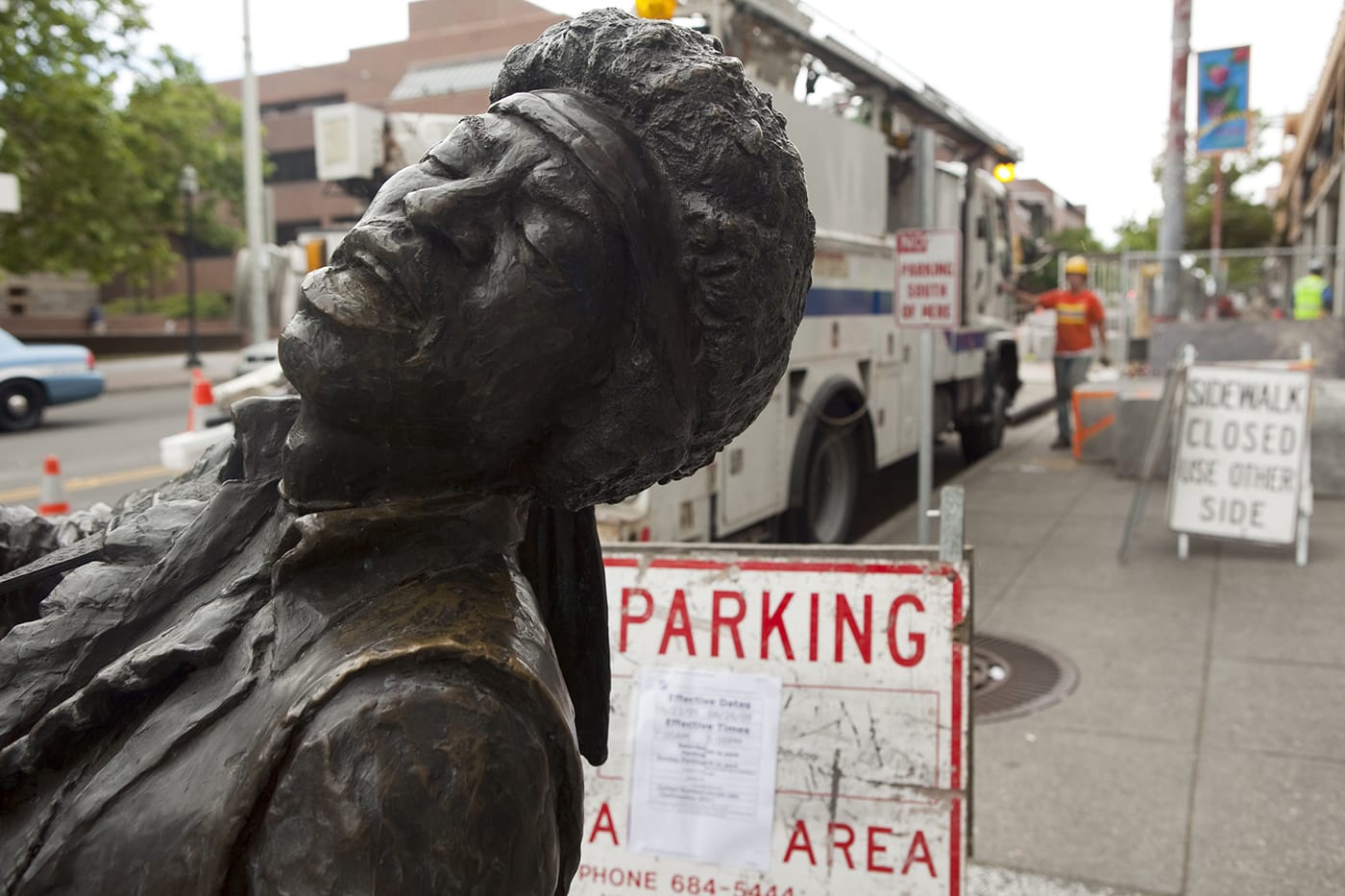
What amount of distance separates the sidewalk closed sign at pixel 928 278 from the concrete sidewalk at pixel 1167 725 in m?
1.65

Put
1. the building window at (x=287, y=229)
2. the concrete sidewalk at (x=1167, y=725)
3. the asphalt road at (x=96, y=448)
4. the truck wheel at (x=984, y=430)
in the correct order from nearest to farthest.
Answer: the concrete sidewalk at (x=1167, y=725), the asphalt road at (x=96, y=448), the truck wheel at (x=984, y=430), the building window at (x=287, y=229)

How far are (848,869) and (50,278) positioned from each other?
137ft

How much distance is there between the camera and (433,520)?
1.20 m

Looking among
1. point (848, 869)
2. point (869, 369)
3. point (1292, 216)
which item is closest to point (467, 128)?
point (848, 869)

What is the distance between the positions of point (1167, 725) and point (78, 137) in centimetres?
2098

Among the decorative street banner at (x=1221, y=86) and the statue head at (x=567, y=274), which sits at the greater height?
→ the decorative street banner at (x=1221, y=86)

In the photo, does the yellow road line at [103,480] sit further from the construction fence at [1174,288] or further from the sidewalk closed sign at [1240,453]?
the construction fence at [1174,288]

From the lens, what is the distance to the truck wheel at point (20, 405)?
568 inches

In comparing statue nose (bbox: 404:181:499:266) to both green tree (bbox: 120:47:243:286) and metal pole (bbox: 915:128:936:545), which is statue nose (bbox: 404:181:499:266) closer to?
metal pole (bbox: 915:128:936:545)

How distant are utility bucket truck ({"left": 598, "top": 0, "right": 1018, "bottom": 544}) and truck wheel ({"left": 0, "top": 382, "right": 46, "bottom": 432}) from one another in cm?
1141

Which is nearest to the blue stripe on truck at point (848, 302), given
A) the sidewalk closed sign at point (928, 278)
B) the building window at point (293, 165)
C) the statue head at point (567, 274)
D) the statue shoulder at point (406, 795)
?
the sidewalk closed sign at point (928, 278)

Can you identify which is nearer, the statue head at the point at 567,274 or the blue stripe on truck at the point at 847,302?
the statue head at the point at 567,274

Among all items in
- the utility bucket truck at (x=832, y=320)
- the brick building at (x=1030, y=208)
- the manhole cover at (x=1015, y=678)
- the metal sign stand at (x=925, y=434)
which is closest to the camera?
the manhole cover at (x=1015, y=678)

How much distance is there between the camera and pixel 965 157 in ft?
33.1
